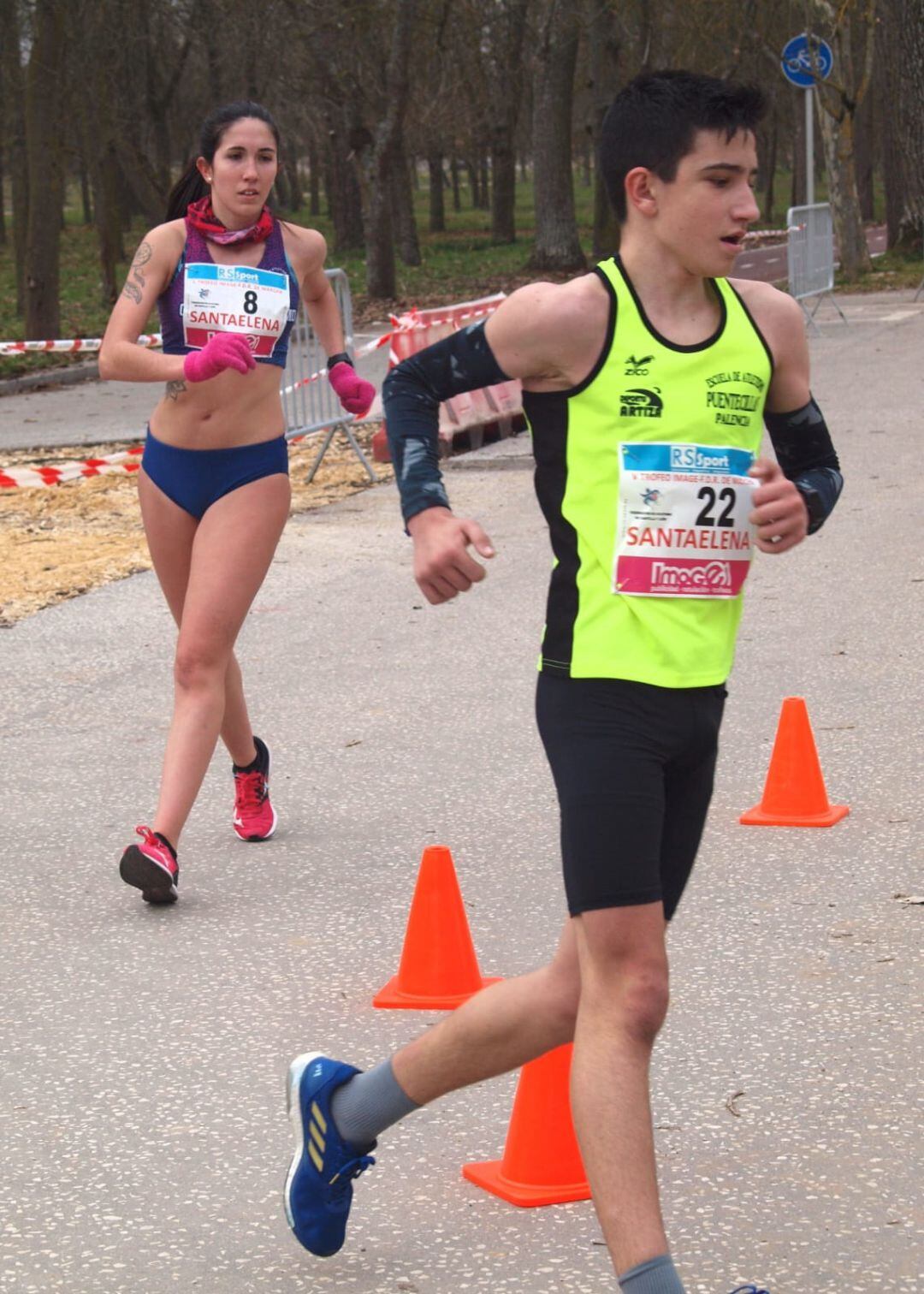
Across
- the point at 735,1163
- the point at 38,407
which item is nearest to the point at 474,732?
the point at 735,1163

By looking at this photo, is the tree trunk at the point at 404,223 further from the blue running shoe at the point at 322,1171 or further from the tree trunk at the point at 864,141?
the blue running shoe at the point at 322,1171

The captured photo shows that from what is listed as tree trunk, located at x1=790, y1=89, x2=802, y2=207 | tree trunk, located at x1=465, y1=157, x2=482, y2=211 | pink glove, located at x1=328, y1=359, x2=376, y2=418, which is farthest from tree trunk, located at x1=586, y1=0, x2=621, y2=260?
tree trunk, located at x1=465, y1=157, x2=482, y2=211

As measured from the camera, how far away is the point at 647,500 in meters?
3.06

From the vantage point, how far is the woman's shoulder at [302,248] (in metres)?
5.79

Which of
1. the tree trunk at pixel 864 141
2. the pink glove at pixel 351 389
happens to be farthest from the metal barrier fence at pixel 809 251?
the tree trunk at pixel 864 141

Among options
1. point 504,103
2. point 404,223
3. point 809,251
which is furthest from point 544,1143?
point 504,103

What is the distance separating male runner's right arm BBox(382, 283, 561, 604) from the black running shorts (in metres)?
0.27

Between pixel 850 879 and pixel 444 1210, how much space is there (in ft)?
7.03

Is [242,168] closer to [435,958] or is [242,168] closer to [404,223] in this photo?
[435,958]

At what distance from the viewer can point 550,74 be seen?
33344 mm

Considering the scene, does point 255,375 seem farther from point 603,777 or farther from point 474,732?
point 603,777

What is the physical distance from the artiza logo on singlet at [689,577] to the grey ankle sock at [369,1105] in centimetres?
93

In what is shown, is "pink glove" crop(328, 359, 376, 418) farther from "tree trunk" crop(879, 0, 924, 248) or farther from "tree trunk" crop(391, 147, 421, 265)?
"tree trunk" crop(391, 147, 421, 265)

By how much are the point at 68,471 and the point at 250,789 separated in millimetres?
8571
